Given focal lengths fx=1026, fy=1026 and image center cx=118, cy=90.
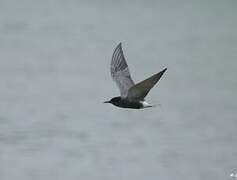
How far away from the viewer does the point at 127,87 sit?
6441 millimetres

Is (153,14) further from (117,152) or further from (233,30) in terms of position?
(117,152)

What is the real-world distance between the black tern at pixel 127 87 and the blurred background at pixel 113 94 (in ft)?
7.40

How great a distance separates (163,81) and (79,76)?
1382 mm

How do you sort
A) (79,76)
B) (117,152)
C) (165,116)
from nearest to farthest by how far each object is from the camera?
1. (117,152)
2. (165,116)
3. (79,76)

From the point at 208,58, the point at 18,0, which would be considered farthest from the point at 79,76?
the point at 18,0

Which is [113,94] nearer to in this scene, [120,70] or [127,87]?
[120,70]

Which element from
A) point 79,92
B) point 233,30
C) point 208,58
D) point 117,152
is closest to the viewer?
point 117,152

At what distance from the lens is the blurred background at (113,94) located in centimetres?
933

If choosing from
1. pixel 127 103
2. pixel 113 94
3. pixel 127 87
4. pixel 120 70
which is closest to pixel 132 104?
pixel 127 103

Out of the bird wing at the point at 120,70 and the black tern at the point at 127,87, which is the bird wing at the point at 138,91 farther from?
the bird wing at the point at 120,70

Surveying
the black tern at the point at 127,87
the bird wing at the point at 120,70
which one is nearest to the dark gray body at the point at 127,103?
the black tern at the point at 127,87

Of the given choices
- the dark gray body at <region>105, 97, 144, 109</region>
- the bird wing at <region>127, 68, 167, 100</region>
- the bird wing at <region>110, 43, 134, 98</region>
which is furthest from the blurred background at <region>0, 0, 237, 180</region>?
the bird wing at <region>127, 68, 167, 100</region>

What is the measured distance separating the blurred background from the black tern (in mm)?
2254

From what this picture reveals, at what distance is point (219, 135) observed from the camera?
10.6 m
